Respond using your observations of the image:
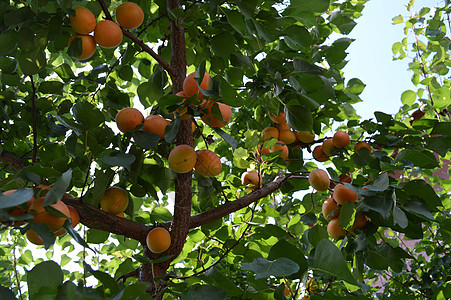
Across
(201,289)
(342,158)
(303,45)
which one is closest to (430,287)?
(342,158)

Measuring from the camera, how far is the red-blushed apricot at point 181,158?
93 centimetres

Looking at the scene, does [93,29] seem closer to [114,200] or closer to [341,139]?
[114,200]

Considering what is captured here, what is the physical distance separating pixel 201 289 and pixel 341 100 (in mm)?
1002

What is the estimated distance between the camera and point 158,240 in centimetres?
91

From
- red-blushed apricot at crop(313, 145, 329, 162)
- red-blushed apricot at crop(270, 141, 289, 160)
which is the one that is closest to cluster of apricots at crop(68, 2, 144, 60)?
→ red-blushed apricot at crop(270, 141, 289, 160)

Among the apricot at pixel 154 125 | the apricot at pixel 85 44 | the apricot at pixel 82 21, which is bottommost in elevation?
the apricot at pixel 154 125

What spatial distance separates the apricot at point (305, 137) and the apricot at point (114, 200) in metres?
0.80

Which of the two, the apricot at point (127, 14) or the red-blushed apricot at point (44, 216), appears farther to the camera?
the apricot at point (127, 14)

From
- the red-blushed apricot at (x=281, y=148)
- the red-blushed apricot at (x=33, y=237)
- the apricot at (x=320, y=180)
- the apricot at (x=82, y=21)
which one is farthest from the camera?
the red-blushed apricot at (x=281, y=148)

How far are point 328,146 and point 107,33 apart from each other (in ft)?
3.03

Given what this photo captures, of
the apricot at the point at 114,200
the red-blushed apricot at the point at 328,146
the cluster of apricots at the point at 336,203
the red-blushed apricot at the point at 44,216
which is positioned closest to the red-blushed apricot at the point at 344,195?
the cluster of apricots at the point at 336,203

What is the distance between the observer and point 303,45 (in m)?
1.08

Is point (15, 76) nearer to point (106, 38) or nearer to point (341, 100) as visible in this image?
point (106, 38)

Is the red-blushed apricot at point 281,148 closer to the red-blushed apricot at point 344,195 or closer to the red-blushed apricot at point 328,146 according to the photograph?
the red-blushed apricot at point 328,146
